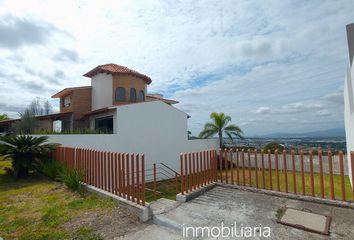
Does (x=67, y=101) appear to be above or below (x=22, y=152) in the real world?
above

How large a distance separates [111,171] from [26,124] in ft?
40.0

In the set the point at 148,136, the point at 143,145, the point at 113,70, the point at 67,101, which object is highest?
the point at 113,70

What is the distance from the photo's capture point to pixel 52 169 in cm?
895

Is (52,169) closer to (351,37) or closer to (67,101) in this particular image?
(351,37)

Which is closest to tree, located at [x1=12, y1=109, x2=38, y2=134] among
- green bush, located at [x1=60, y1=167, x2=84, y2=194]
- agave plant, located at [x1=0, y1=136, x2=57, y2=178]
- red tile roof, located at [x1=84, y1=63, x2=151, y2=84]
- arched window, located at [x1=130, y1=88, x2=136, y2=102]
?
agave plant, located at [x1=0, y1=136, x2=57, y2=178]

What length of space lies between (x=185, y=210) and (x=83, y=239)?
7.89 ft

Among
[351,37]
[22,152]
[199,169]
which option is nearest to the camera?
[351,37]

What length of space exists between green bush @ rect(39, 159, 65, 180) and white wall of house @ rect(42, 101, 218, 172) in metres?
2.92

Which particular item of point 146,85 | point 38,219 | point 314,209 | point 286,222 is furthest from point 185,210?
point 146,85

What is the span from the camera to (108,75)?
20516 millimetres

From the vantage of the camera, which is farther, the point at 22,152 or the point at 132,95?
the point at 132,95

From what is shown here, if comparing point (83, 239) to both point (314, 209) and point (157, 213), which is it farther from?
point (314, 209)

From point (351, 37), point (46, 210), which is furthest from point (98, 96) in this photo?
point (351, 37)

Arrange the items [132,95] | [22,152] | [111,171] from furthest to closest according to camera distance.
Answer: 1. [132,95]
2. [22,152]
3. [111,171]
